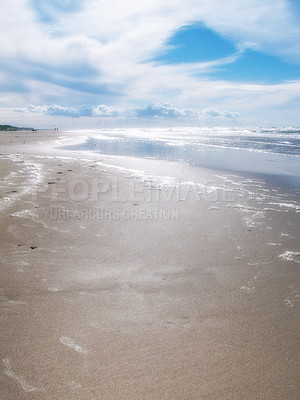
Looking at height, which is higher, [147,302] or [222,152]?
[222,152]

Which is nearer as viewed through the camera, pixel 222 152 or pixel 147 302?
pixel 147 302

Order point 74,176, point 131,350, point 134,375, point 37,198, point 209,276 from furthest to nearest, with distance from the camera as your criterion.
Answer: point 74,176 < point 37,198 < point 209,276 < point 131,350 < point 134,375

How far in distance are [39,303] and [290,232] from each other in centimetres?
516

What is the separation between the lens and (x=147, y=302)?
3434 millimetres

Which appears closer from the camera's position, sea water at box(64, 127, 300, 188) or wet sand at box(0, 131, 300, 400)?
wet sand at box(0, 131, 300, 400)

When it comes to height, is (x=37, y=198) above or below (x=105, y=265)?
above

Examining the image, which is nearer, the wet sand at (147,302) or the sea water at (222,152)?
the wet sand at (147,302)

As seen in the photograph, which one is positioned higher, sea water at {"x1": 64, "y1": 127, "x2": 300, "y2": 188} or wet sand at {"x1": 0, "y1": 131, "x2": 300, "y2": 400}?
sea water at {"x1": 64, "y1": 127, "x2": 300, "y2": 188}

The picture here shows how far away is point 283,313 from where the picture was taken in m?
3.29

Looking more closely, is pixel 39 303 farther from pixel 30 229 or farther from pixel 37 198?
pixel 37 198

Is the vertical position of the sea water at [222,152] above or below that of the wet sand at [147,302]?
above

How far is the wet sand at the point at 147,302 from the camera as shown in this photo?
2395mm

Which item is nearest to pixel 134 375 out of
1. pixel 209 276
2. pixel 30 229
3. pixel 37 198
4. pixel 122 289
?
pixel 122 289

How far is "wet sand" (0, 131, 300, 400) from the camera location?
7.86 ft
